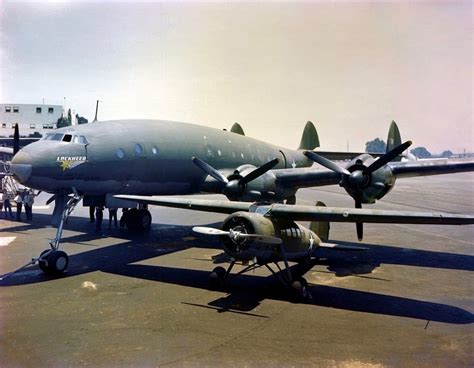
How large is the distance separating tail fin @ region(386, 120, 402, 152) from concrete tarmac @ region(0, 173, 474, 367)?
4421mm

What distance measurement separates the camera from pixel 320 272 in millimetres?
12766

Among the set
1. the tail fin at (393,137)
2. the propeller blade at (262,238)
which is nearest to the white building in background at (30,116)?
the tail fin at (393,137)

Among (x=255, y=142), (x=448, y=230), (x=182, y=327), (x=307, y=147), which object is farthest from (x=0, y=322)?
(x=307, y=147)

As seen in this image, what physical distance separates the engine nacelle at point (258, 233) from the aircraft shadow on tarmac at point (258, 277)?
1.13m

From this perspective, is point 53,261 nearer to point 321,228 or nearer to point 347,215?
point 321,228

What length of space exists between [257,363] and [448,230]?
18.7 meters

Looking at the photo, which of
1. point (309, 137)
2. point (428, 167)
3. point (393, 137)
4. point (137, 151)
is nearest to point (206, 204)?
point (137, 151)

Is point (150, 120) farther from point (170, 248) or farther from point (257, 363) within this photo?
point (257, 363)

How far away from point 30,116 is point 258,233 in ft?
274

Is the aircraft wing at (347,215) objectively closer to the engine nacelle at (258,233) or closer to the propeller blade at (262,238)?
the engine nacelle at (258,233)

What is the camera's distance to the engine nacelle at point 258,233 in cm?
984

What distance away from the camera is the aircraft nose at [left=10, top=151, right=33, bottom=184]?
12.1m

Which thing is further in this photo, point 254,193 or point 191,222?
point 191,222

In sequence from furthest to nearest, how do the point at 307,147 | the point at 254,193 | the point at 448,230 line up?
the point at 307,147
the point at 448,230
the point at 254,193
